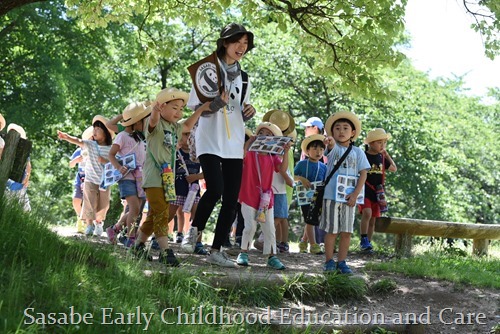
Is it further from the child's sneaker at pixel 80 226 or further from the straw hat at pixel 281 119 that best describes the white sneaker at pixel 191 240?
the child's sneaker at pixel 80 226

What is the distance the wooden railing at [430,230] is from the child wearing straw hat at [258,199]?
235 centimetres

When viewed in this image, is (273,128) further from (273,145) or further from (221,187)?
(221,187)

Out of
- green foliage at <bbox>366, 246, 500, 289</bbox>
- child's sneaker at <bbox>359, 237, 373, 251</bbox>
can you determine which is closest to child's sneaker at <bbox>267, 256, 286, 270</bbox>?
green foliage at <bbox>366, 246, 500, 289</bbox>

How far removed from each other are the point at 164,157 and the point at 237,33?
4.83 ft

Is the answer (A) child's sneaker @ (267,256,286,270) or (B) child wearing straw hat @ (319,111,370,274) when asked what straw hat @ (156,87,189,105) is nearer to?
(B) child wearing straw hat @ (319,111,370,274)

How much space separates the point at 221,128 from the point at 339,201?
1525 millimetres

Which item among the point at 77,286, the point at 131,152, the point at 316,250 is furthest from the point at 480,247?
the point at 77,286

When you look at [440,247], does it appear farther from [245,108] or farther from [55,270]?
[55,270]

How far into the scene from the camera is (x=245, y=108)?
24.9 ft

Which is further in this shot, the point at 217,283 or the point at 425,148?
the point at 425,148

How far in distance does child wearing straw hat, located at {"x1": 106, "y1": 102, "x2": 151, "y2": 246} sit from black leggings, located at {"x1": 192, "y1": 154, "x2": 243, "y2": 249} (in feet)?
4.38

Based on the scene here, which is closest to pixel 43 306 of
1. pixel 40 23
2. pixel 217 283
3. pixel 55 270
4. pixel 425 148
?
pixel 55 270

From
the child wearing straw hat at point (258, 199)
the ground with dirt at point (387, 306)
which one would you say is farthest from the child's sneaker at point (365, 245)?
the child wearing straw hat at point (258, 199)

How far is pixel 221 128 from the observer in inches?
290
